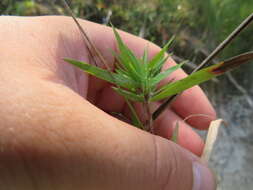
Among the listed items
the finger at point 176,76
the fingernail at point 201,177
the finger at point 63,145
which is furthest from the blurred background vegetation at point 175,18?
the finger at point 63,145

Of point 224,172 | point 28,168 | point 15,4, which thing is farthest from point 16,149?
point 15,4

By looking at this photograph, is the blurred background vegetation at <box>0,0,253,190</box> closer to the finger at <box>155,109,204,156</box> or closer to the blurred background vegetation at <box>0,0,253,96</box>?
the blurred background vegetation at <box>0,0,253,96</box>

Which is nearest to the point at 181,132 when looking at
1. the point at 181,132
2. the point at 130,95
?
the point at 181,132

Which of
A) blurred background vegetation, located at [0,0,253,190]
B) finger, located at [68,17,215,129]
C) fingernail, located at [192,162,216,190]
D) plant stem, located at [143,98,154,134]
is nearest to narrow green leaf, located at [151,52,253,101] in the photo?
plant stem, located at [143,98,154,134]

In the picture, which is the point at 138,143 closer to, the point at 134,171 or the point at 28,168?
the point at 134,171

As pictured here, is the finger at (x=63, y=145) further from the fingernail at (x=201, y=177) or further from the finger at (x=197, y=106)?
the finger at (x=197, y=106)

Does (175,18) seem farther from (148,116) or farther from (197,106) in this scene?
(148,116)
